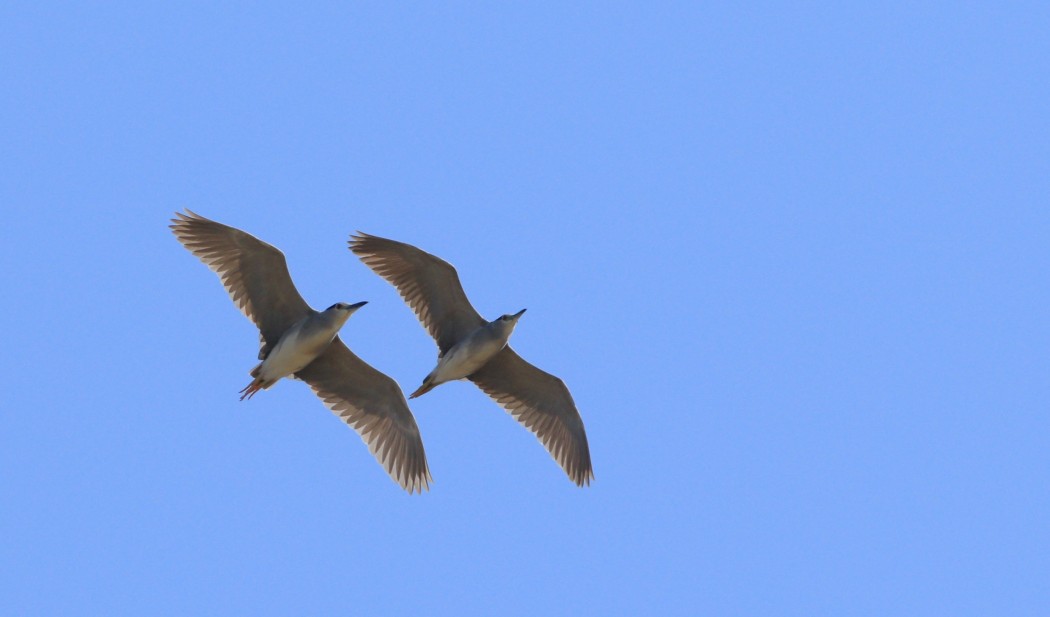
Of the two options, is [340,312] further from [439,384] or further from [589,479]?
[589,479]

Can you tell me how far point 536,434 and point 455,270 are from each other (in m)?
3.21

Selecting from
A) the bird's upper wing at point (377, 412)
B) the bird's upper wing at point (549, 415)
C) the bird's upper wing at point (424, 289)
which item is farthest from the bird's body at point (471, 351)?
the bird's upper wing at point (549, 415)

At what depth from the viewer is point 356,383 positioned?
25.7m

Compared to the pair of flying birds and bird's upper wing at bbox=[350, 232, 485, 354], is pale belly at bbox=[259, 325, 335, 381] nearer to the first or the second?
the pair of flying birds

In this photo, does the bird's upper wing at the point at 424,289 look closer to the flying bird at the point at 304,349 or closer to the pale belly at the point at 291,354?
the flying bird at the point at 304,349

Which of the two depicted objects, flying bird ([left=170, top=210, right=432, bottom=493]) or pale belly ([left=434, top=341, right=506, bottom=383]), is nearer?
flying bird ([left=170, top=210, right=432, bottom=493])

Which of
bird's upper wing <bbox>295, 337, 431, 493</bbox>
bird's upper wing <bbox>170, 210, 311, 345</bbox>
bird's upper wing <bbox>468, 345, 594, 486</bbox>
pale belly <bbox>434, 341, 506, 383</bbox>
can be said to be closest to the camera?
bird's upper wing <bbox>170, 210, 311, 345</bbox>

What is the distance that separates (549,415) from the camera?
27.0 meters

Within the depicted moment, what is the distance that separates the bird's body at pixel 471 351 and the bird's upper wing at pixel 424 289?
28 cm

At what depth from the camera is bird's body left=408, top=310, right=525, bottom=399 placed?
84.1 feet

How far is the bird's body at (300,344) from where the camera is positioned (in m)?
24.5

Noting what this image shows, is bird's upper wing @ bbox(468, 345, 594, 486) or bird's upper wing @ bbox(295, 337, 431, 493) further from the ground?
bird's upper wing @ bbox(468, 345, 594, 486)

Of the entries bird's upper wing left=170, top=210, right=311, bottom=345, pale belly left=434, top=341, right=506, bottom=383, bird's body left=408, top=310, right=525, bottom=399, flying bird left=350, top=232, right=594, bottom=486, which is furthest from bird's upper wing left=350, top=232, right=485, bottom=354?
bird's upper wing left=170, top=210, right=311, bottom=345

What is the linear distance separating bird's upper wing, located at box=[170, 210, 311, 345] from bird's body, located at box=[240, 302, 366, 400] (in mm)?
265
